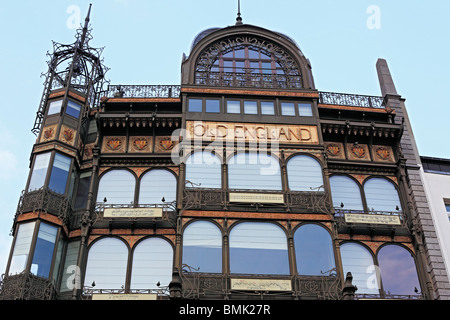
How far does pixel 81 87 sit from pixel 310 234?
53.8 ft

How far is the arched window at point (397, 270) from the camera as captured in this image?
87.5ft

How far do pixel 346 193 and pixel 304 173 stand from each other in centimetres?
298

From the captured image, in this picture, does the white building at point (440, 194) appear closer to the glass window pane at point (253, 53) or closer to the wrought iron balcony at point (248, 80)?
the wrought iron balcony at point (248, 80)

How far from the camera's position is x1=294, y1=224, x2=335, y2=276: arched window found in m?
25.2

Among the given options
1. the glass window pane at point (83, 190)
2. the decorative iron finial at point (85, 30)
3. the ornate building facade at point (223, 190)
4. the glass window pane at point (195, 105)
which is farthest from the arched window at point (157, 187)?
the decorative iron finial at point (85, 30)

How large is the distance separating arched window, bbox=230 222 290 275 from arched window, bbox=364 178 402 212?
632cm

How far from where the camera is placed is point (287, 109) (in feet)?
102

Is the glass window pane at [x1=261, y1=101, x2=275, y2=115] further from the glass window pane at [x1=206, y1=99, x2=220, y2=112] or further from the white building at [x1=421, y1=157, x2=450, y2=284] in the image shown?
the white building at [x1=421, y1=157, x2=450, y2=284]

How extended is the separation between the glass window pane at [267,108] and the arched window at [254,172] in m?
2.98

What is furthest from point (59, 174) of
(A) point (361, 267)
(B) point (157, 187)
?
(A) point (361, 267)

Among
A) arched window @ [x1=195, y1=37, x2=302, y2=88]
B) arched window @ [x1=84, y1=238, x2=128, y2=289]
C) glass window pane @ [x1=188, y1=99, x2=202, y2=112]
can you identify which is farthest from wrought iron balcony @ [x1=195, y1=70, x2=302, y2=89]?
arched window @ [x1=84, y1=238, x2=128, y2=289]

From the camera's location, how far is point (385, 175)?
3077cm
